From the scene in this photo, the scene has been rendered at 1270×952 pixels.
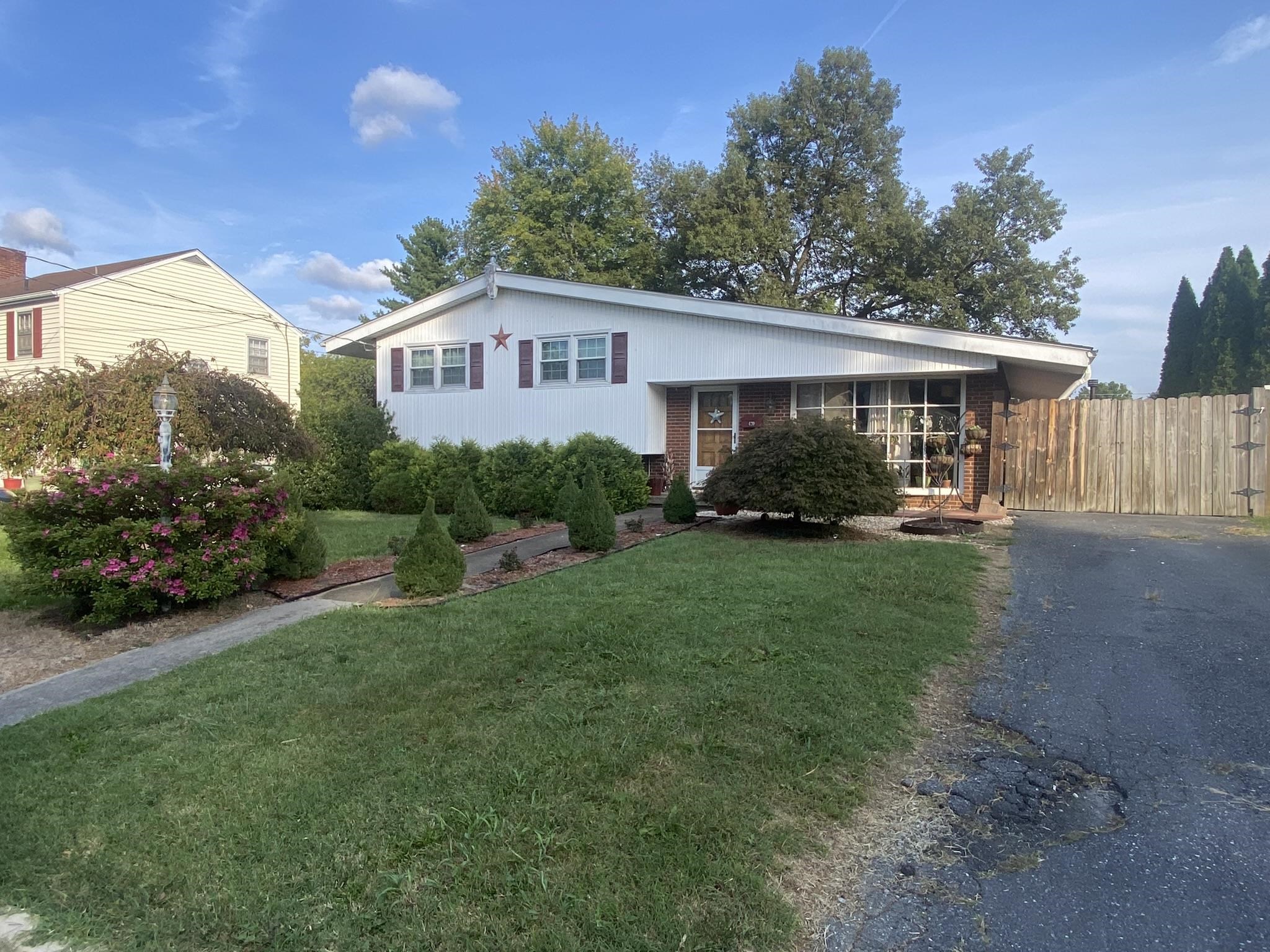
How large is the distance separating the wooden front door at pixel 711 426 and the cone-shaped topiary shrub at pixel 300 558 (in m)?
8.45

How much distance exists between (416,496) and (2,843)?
12959 mm

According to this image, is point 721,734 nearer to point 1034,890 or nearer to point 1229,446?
point 1034,890

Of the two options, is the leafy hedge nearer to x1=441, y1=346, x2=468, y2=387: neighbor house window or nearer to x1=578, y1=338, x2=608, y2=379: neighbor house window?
x1=441, y1=346, x2=468, y2=387: neighbor house window

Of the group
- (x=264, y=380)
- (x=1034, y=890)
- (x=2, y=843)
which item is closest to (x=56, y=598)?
(x=2, y=843)

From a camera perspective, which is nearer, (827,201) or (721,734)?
(721,734)

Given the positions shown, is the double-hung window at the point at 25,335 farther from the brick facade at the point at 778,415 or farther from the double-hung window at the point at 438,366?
the brick facade at the point at 778,415

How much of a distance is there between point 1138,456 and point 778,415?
5.93 m

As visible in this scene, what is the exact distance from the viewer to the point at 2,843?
308cm

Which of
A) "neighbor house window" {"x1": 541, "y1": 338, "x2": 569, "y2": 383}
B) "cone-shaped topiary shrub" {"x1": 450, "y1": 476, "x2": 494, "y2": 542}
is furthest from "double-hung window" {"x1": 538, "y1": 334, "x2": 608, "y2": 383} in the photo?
"cone-shaped topiary shrub" {"x1": 450, "y1": 476, "x2": 494, "y2": 542}

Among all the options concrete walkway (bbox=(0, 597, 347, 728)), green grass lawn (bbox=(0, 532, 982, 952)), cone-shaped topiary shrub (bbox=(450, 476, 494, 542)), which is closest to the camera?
green grass lawn (bbox=(0, 532, 982, 952))

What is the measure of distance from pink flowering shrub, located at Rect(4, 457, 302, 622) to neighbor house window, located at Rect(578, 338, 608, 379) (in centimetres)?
871

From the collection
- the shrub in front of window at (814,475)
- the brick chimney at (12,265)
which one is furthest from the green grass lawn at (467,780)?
the brick chimney at (12,265)

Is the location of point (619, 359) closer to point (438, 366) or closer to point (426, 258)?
point (438, 366)

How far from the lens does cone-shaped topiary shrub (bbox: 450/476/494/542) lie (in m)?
10.7
